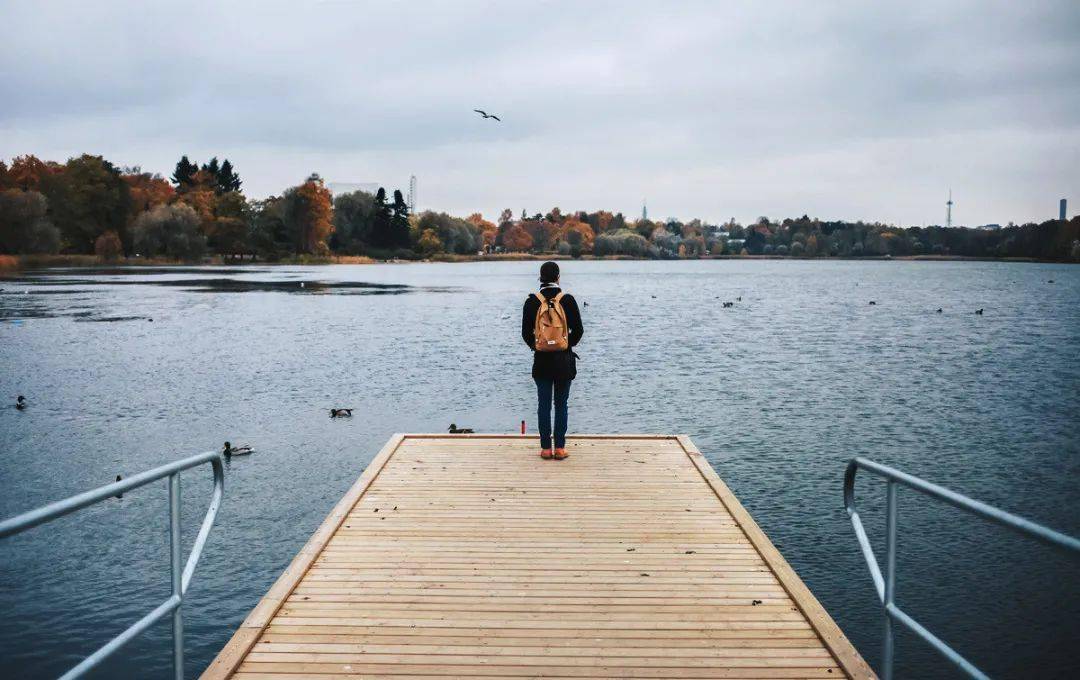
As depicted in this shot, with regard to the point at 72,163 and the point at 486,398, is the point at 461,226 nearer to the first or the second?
the point at 72,163

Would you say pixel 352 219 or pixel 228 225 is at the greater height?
pixel 352 219

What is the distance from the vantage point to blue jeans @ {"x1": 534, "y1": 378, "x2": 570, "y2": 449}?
9.85 m

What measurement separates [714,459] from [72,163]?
387ft

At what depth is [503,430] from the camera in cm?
1939

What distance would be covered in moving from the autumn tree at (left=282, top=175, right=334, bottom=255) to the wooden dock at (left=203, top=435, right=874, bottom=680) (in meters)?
124

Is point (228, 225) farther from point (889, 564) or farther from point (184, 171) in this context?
point (889, 564)

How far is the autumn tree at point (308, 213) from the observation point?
127 meters

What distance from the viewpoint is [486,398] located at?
23438mm

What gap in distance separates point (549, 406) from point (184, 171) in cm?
16342

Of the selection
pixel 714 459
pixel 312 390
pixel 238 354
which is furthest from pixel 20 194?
pixel 714 459

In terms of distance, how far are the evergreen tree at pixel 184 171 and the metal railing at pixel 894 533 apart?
166 meters

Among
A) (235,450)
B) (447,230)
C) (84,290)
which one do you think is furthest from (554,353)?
(447,230)

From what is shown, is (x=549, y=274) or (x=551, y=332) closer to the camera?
(x=549, y=274)

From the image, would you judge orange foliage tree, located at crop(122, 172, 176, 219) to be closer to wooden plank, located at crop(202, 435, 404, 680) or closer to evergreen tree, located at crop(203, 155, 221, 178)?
evergreen tree, located at crop(203, 155, 221, 178)
